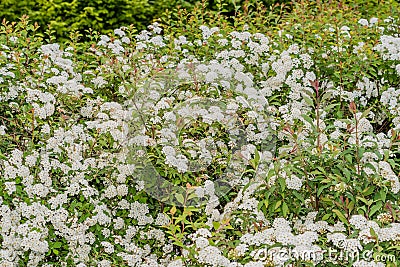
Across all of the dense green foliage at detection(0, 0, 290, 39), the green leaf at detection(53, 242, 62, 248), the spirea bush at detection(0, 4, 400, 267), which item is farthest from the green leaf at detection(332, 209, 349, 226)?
the dense green foliage at detection(0, 0, 290, 39)

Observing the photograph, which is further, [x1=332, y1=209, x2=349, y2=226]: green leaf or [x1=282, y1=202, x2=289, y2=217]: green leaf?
[x1=282, y1=202, x2=289, y2=217]: green leaf

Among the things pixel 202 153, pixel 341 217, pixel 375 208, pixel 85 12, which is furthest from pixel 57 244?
pixel 85 12

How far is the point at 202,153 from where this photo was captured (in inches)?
133

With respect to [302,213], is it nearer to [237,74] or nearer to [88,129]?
[237,74]

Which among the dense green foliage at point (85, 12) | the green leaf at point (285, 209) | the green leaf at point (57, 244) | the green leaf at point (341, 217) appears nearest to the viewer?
the green leaf at point (341, 217)

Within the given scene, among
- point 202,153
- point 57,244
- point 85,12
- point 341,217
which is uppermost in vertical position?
point 341,217

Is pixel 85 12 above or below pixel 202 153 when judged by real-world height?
below

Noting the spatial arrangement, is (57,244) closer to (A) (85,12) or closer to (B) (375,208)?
(B) (375,208)

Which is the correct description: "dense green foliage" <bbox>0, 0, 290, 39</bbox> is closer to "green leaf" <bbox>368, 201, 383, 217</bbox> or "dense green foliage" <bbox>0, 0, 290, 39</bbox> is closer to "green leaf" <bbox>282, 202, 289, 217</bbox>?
"green leaf" <bbox>282, 202, 289, 217</bbox>

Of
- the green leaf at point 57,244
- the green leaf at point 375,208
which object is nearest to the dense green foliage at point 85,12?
the green leaf at point 57,244

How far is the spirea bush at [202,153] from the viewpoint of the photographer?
9.27 ft

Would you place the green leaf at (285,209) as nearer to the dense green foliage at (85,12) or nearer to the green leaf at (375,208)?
the green leaf at (375,208)

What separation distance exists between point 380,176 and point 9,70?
236cm

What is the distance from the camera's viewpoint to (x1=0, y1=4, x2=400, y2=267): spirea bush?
9.27 ft
